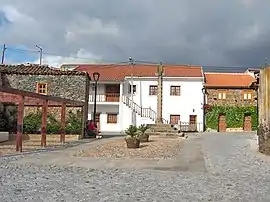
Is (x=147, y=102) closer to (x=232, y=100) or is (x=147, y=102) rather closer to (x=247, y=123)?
(x=232, y=100)

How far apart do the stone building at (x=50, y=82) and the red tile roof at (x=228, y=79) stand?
1940 centimetres

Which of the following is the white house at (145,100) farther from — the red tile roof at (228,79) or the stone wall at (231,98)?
the red tile roof at (228,79)

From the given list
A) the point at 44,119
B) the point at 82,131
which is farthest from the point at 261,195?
the point at 82,131

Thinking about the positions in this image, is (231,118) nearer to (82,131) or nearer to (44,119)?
(82,131)

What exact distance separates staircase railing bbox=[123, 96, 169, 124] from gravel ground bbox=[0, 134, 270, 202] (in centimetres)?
3111

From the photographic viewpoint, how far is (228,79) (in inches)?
1944

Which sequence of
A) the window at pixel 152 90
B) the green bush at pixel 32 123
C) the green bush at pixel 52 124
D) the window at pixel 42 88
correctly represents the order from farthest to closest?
1. the window at pixel 152 90
2. the window at pixel 42 88
3. the green bush at pixel 32 123
4. the green bush at pixel 52 124

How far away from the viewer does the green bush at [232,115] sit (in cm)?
4519

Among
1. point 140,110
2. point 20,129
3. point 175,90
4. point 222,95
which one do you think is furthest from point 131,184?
point 222,95

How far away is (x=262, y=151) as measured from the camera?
A: 17.7 meters

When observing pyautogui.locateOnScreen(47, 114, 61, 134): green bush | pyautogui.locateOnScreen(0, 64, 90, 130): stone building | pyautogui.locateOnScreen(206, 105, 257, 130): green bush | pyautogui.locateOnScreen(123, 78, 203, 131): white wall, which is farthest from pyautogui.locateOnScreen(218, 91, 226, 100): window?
pyautogui.locateOnScreen(47, 114, 61, 134): green bush

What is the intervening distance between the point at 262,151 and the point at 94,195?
11389mm

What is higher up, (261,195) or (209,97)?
(209,97)

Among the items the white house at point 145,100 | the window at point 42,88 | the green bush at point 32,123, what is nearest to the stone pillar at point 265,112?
the green bush at point 32,123
